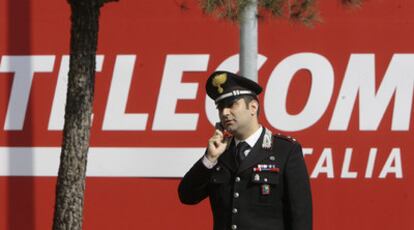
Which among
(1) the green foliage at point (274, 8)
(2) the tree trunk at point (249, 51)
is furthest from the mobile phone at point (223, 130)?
(2) the tree trunk at point (249, 51)

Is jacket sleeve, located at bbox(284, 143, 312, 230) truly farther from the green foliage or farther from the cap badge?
the green foliage

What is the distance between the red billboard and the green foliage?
1.62 metres

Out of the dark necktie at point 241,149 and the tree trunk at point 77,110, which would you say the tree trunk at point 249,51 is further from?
the dark necktie at point 241,149

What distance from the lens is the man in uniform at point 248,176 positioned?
366 centimetres

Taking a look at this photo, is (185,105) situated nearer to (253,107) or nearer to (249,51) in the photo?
(249,51)

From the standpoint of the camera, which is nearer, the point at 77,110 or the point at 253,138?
the point at 253,138

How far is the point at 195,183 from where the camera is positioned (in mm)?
3703

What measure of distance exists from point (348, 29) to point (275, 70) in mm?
583

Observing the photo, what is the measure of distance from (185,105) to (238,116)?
330 cm


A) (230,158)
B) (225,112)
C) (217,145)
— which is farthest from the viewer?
(230,158)

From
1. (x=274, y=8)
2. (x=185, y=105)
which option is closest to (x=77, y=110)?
(x=274, y=8)

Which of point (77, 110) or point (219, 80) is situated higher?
point (77, 110)

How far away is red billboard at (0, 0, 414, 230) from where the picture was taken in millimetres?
6859

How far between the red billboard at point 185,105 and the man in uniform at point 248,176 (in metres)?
3.13
